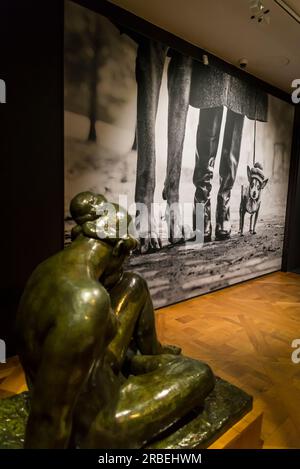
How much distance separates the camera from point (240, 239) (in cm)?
447

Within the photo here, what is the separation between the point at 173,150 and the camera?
3406mm

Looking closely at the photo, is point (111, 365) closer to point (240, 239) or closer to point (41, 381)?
point (41, 381)

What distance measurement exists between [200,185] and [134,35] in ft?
5.35

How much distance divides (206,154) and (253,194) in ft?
3.86

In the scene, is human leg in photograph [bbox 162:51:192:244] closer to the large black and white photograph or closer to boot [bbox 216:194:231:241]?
the large black and white photograph

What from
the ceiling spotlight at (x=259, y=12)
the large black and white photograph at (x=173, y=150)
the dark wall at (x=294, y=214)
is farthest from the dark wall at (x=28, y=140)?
the dark wall at (x=294, y=214)

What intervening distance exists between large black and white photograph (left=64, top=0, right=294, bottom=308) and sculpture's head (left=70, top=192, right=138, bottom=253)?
157 cm

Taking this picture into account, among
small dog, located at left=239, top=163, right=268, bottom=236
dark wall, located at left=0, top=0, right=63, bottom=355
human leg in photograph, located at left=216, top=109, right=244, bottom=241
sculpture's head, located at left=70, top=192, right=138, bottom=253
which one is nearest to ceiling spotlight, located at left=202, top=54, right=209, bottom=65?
human leg in photograph, located at left=216, top=109, right=244, bottom=241

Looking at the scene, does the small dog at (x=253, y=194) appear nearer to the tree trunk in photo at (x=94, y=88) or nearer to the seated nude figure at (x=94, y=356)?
the tree trunk in photo at (x=94, y=88)

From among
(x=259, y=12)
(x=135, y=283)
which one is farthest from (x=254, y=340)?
(x=259, y=12)

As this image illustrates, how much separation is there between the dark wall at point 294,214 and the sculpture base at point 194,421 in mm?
4294

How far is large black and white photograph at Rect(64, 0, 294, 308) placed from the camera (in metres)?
2.71

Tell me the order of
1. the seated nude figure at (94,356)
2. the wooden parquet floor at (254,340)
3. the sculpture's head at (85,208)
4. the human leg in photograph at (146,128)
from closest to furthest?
the seated nude figure at (94,356) < the sculpture's head at (85,208) < the wooden parquet floor at (254,340) < the human leg in photograph at (146,128)

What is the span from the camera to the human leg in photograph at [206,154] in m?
3.65
